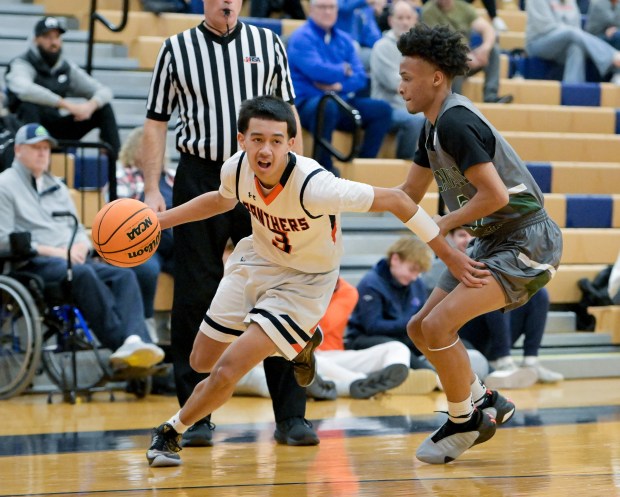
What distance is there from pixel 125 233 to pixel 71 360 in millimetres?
2669

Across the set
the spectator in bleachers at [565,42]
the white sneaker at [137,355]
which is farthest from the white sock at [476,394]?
the spectator in bleachers at [565,42]

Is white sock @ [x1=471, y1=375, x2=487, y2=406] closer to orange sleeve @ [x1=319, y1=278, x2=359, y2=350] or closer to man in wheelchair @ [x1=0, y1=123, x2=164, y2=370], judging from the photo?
man in wheelchair @ [x1=0, y1=123, x2=164, y2=370]

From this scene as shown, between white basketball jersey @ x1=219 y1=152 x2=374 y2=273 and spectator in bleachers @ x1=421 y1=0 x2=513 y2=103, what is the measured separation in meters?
5.45

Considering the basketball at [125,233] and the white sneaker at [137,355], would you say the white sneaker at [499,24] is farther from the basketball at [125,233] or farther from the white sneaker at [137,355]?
the basketball at [125,233]

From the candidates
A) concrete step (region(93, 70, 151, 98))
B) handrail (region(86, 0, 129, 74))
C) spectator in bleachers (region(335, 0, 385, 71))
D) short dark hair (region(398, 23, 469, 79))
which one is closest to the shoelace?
short dark hair (region(398, 23, 469, 79))

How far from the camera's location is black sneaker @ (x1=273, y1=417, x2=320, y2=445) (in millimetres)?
5059

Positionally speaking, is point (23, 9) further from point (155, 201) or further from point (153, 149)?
point (155, 201)

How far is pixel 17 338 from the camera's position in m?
6.66

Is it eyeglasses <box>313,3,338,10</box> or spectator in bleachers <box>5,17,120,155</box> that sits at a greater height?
eyeglasses <box>313,3,338,10</box>

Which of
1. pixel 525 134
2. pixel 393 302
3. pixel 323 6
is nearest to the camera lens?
pixel 393 302

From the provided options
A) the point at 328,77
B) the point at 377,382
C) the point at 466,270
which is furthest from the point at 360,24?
the point at 466,270

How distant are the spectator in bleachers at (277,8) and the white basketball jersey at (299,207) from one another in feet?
18.5

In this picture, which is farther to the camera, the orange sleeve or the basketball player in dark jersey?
the orange sleeve

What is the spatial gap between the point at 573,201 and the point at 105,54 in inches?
147
